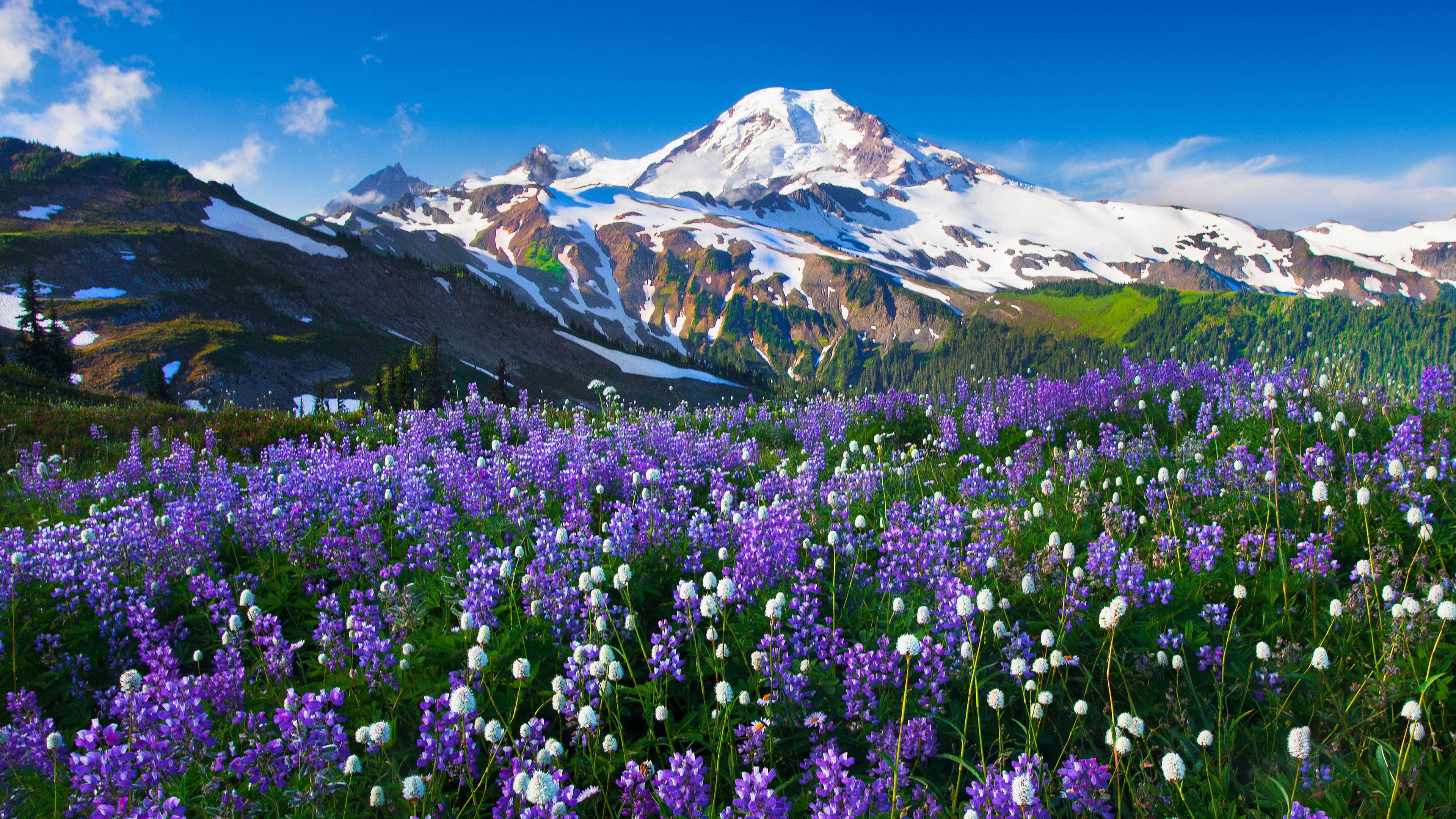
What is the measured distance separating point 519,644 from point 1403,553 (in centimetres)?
651

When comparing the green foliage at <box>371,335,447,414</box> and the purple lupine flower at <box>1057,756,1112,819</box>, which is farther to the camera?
the green foliage at <box>371,335,447,414</box>

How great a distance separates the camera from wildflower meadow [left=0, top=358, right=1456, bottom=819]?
3043 mm

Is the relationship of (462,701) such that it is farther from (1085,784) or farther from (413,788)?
(1085,784)

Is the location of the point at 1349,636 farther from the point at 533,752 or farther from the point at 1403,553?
the point at 533,752

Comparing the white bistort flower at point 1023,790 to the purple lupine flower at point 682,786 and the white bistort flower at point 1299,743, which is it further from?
the purple lupine flower at point 682,786

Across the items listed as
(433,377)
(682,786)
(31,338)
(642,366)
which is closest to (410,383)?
(433,377)

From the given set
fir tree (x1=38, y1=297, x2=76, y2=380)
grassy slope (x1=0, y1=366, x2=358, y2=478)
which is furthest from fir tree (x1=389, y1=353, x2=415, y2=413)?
fir tree (x1=38, y1=297, x2=76, y2=380)

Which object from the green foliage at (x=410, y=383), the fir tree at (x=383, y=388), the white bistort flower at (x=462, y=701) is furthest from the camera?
the fir tree at (x=383, y=388)

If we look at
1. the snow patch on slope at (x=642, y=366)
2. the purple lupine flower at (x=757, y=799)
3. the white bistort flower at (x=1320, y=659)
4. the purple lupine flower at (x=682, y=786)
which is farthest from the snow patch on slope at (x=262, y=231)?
the white bistort flower at (x=1320, y=659)

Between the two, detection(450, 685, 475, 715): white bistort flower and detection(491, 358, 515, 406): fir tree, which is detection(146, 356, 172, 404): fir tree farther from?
detection(450, 685, 475, 715): white bistort flower

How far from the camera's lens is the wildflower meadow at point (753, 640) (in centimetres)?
304

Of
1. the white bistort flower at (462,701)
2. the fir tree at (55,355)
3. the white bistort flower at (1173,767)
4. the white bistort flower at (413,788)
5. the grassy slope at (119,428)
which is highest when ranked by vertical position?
the fir tree at (55,355)

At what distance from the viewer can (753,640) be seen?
13.9 ft

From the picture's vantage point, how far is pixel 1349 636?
4180 millimetres
